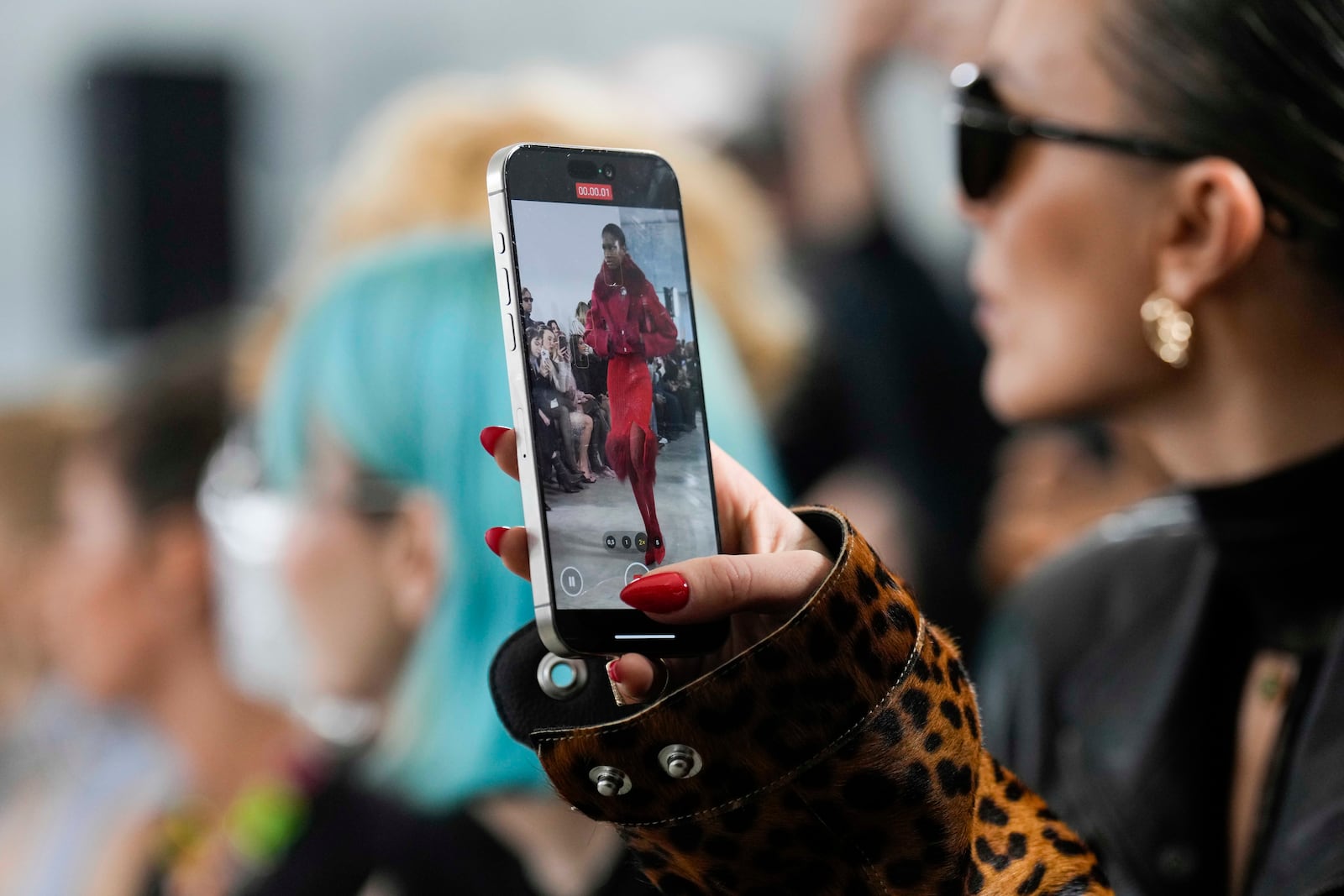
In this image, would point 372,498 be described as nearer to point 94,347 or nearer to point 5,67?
point 94,347

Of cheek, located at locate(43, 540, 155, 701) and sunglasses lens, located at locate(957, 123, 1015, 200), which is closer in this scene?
sunglasses lens, located at locate(957, 123, 1015, 200)

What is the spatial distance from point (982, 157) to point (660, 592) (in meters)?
0.81

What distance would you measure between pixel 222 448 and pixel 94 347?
0.40 meters

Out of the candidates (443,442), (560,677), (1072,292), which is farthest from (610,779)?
(443,442)

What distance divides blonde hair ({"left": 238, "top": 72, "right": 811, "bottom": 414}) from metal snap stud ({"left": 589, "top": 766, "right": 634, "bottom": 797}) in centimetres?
128

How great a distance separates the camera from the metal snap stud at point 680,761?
2.24ft

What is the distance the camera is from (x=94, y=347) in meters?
2.48

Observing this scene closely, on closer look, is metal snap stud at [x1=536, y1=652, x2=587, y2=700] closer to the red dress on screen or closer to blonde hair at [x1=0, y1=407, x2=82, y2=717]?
the red dress on screen

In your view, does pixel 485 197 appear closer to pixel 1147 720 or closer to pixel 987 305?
pixel 987 305

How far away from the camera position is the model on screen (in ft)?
2.43

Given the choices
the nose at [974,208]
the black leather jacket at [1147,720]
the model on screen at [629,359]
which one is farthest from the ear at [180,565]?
the model on screen at [629,359]

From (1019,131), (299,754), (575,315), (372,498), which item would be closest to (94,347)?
(299,754)

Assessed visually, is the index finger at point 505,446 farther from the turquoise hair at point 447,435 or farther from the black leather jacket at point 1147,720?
the turquoise hair at point 447,435

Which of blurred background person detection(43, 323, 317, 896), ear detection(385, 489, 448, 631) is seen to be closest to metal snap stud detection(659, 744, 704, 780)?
ear detection(385, 489, 448, 631)
